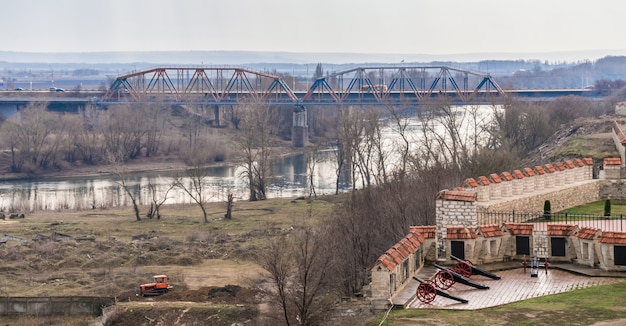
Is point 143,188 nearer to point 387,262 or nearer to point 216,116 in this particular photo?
point 216,116

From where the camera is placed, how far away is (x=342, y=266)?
35.9m

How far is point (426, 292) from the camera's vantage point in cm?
2270

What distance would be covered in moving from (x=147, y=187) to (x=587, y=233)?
63460mm

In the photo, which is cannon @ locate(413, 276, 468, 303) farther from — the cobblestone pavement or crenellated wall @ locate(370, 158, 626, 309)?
crenellated wall @ locate(370, 158, 626, 309)

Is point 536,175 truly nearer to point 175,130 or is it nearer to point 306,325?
point 306,325

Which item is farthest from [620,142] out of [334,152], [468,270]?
[334,152]

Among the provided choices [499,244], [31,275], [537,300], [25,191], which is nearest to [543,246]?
[499,244]

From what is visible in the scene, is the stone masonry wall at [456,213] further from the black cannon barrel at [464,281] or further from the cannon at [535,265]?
the black cannon barrel at [464,281]

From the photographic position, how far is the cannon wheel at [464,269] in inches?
972

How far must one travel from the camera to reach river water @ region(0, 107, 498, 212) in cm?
7488

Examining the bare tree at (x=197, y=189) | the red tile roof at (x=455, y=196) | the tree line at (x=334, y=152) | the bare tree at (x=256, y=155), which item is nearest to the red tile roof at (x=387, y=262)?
the tree line at (x=334, y=152)

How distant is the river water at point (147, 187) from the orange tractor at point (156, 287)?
99.9ft

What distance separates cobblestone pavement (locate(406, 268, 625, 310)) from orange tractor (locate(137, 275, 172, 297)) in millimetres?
17884

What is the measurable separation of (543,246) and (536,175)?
7066 millimetres
